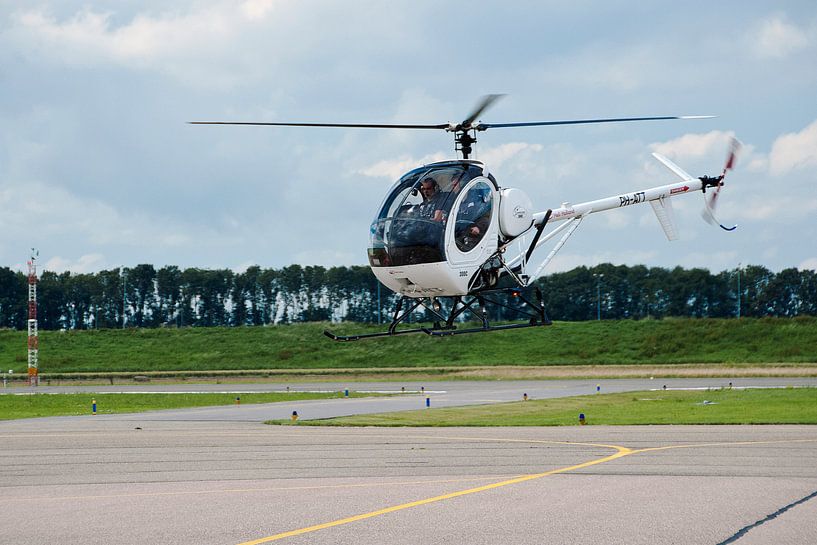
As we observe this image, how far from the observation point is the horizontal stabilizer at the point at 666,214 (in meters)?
31.8

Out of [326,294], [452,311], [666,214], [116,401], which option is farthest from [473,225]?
[326,294]

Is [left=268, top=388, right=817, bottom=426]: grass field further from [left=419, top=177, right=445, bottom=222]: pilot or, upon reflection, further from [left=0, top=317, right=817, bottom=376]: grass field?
[left=0, top=317, right=817, bottom=376]: grass field

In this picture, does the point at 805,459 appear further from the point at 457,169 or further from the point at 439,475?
the point at 457,169

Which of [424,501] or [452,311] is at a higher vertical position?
[452,311]

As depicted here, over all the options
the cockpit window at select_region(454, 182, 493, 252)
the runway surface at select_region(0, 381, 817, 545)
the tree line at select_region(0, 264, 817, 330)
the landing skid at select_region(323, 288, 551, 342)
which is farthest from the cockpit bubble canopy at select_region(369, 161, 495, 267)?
the tree line at select_region(0, 264, 817, 330)

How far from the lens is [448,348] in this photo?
91.4 metres

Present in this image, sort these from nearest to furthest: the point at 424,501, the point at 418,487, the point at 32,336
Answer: the point at 424,501
the point at 418,487
the point at 32,336

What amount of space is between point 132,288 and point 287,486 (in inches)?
5814

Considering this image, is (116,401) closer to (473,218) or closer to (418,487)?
(473,218)

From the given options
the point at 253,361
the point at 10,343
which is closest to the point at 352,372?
the point at 253,361

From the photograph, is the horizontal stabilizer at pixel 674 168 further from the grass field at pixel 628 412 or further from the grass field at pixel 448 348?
the grass field at pixel 448 348

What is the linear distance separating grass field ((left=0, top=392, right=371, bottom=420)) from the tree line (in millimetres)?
72515

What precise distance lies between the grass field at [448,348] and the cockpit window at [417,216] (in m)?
54.5

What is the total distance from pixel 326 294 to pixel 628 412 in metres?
114
